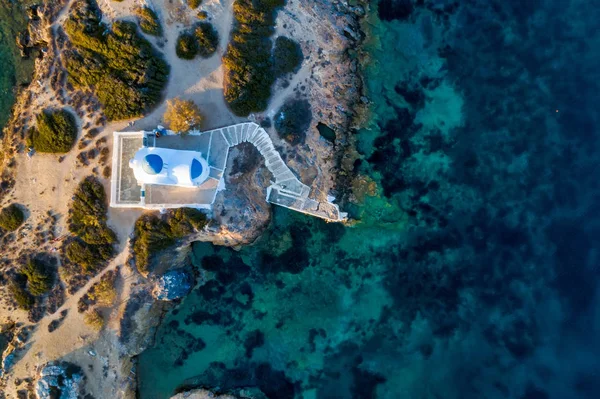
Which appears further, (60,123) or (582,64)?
(582,64)

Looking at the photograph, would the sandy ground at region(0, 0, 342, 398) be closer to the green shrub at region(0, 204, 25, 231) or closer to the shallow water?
the green shrub at region(0, 204, 25, 231)

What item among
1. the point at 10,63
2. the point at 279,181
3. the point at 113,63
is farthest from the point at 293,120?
the point at 10,63

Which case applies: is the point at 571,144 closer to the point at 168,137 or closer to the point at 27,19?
the point at 168,137

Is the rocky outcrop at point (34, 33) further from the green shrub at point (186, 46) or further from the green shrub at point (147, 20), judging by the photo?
the green shrub at point (186, 46)

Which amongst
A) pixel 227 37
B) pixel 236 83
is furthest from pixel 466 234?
pixel 227 37

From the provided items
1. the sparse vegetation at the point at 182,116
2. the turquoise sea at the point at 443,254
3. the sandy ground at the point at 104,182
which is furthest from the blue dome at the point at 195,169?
the turquoise sea at the point at 443,254

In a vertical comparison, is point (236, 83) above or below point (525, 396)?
above
